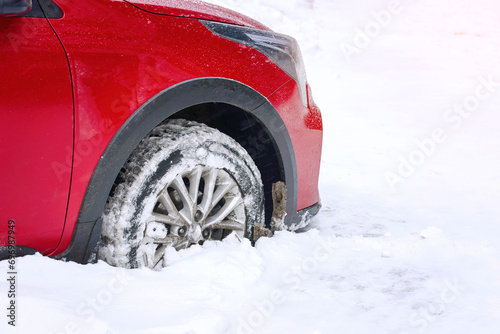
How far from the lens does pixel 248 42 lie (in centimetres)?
226

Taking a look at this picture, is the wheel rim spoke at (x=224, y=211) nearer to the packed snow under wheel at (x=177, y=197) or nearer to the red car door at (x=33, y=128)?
the packed snow under wheel at (x=177, y=197)

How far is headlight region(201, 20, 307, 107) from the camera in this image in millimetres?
2189

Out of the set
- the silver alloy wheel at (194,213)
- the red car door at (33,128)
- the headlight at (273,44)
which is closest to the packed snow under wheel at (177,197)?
the silver alloy wheel at (194,213)

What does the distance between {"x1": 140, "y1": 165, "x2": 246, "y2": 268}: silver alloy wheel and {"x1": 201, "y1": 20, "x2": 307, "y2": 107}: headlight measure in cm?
60

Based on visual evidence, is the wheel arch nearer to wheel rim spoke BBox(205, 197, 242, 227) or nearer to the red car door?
the red car door

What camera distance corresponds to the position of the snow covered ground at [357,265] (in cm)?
169

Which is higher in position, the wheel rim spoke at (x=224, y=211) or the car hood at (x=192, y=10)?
the car hood at (x=192, y=10)

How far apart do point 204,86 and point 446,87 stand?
6.81 meters

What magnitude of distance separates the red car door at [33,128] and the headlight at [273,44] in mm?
737

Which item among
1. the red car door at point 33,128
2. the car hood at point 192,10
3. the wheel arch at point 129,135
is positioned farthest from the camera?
the car hood at point 192,10

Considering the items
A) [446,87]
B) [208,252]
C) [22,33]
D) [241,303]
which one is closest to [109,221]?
[208,252]

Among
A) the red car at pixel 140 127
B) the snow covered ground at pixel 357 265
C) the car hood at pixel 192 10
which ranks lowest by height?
the snow covered ground at pixel 357 265

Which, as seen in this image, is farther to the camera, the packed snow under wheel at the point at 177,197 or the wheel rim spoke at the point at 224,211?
the wheel rim spoke at the point at 224,211

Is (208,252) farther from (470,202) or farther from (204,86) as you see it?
(470,202)
